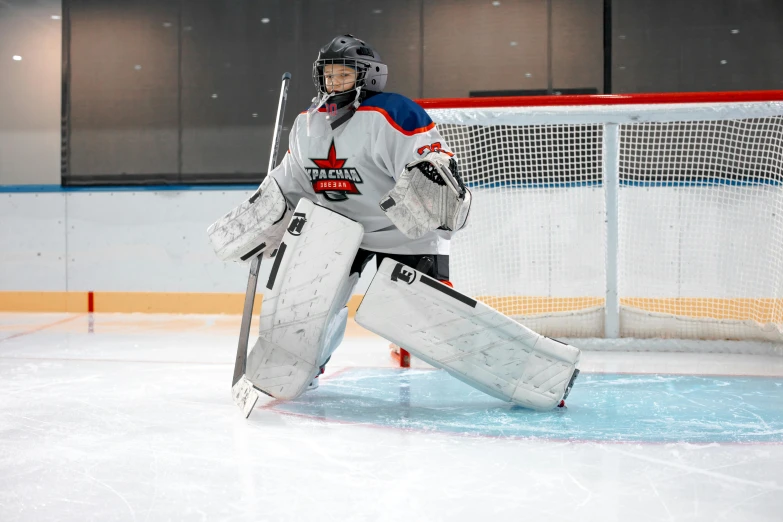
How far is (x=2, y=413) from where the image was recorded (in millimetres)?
2285

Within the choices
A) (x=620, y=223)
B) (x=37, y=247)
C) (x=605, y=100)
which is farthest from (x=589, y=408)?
(x=37, y=247)

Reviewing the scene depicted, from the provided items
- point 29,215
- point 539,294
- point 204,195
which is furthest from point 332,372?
point 29,215

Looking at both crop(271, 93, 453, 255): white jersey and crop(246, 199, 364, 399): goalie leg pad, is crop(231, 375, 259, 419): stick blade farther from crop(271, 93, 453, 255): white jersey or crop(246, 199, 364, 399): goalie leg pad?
crop(271, 93, 453, 255): white jersey

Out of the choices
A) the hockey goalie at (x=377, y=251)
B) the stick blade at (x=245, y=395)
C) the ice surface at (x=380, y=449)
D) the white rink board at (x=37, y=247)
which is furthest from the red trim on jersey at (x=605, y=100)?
the white rink board at (x=37, y=247)

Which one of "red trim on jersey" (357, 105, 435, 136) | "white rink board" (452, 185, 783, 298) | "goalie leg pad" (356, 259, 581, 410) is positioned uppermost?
"red trim on jersey" (357, 105, 435, 136)

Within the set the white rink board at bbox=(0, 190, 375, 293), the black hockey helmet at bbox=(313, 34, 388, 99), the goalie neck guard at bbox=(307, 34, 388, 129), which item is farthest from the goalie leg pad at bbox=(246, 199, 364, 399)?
the white rink board at bbox=(0, 190, 375, 293)

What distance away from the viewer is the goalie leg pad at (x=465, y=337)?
224 centimetres

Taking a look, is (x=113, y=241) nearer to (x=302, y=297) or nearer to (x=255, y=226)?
(x=255, y=226)

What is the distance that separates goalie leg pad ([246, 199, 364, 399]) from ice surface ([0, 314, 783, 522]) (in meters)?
0.11

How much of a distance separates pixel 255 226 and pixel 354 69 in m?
0.58

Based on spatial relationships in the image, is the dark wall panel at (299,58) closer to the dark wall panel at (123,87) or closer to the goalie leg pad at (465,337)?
the dark wall panel at (123,87)

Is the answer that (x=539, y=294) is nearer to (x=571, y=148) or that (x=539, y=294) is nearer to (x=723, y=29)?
(x=571, y=148)

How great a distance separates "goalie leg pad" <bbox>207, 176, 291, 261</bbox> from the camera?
245cm

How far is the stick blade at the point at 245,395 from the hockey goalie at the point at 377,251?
0.03m
